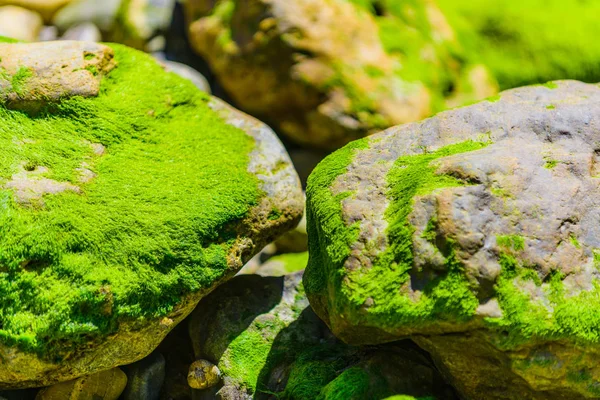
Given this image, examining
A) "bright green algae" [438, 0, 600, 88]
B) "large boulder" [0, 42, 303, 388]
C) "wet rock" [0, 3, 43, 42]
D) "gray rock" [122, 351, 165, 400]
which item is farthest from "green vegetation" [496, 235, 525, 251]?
"wet rock" [0, 3, 43, 42]

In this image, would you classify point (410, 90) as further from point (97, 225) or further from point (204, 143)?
point (97, 225)

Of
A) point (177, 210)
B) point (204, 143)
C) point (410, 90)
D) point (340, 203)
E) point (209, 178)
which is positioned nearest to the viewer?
point (340, 203)

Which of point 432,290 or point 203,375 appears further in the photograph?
point 203,375

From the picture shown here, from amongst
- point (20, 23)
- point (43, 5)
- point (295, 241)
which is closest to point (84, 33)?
point (20, 23)

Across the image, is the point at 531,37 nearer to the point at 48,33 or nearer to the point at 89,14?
the point at 89,14

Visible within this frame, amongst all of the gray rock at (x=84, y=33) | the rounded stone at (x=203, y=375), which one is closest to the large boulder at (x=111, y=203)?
the rounded stone at (x=203, y=375)

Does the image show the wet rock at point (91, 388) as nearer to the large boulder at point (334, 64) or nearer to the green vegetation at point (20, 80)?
the green vegetation at point (20, 80)

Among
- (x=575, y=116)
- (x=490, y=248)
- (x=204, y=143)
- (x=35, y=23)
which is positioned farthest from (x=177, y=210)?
(x=35, y=23)
